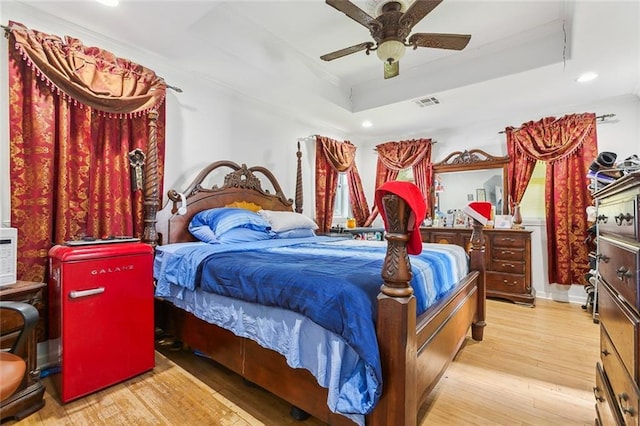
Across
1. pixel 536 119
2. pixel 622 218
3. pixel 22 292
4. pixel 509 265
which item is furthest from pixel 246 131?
pixel 536 119

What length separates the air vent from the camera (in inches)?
141

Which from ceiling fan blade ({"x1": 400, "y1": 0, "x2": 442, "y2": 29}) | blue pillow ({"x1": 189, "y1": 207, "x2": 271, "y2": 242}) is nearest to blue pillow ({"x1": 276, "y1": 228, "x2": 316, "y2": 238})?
blue pillow ({"x1": 189, "y1": 207, "x2": 271, "y2": 242})

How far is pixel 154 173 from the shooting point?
2.46 meters

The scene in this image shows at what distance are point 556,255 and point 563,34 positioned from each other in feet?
8.01

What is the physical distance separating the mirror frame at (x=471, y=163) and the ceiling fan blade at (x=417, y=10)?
9.20 ft

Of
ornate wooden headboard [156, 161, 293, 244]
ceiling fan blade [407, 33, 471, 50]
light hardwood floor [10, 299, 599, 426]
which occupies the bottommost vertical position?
light hardwood floor [10, 299, 599, 426]

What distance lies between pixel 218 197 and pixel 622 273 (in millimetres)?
2925

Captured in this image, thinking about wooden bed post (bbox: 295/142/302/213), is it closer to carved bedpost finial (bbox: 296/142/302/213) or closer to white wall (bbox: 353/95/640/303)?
carved bedpost finial (bbox: 296/142/302/213)

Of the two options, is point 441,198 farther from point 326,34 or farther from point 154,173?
point 154,173

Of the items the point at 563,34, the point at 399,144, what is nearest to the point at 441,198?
the point at 399,144

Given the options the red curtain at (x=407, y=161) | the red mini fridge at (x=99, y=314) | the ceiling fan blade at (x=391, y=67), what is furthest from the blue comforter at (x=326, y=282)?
the red curtain at (x=407, y=161)

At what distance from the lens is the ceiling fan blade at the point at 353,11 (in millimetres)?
1911

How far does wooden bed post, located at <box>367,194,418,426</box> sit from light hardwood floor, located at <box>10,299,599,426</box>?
574mm

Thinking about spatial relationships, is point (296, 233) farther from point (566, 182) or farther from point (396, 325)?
point (566, 182)
